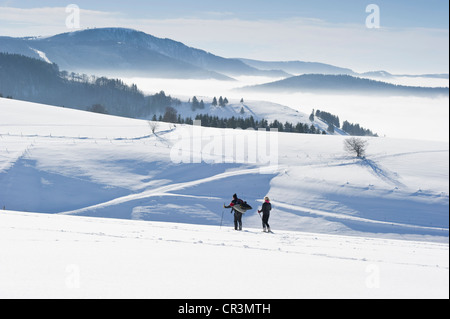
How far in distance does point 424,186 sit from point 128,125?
35.4m

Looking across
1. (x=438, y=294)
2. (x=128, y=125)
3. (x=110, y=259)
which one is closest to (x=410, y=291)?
(x=438, y=294)

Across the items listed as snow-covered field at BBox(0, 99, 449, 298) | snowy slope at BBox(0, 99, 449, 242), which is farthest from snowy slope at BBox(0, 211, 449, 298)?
snowy slope at BBox(0, 99, 449, 242)

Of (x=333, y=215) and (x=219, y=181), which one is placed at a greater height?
(x=219, y=181)

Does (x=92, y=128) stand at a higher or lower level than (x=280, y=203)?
higher

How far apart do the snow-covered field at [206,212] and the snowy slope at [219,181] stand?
133 millimetres

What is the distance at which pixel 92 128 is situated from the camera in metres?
48.0

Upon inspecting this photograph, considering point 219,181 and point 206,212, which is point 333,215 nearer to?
point 206,212

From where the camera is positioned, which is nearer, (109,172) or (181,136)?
(109,172)

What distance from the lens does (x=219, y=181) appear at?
3284cm

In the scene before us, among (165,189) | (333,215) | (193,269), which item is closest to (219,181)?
(165,189)

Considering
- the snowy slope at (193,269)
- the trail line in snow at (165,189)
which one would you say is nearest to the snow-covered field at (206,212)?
the snowy slope at (193,269)

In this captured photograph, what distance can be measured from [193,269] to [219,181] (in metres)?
24.9

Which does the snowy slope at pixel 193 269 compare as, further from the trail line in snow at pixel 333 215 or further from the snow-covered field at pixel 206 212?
the trail line in snow at pixel 333 215

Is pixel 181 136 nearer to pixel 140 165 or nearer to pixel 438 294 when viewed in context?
pixel 140 165
